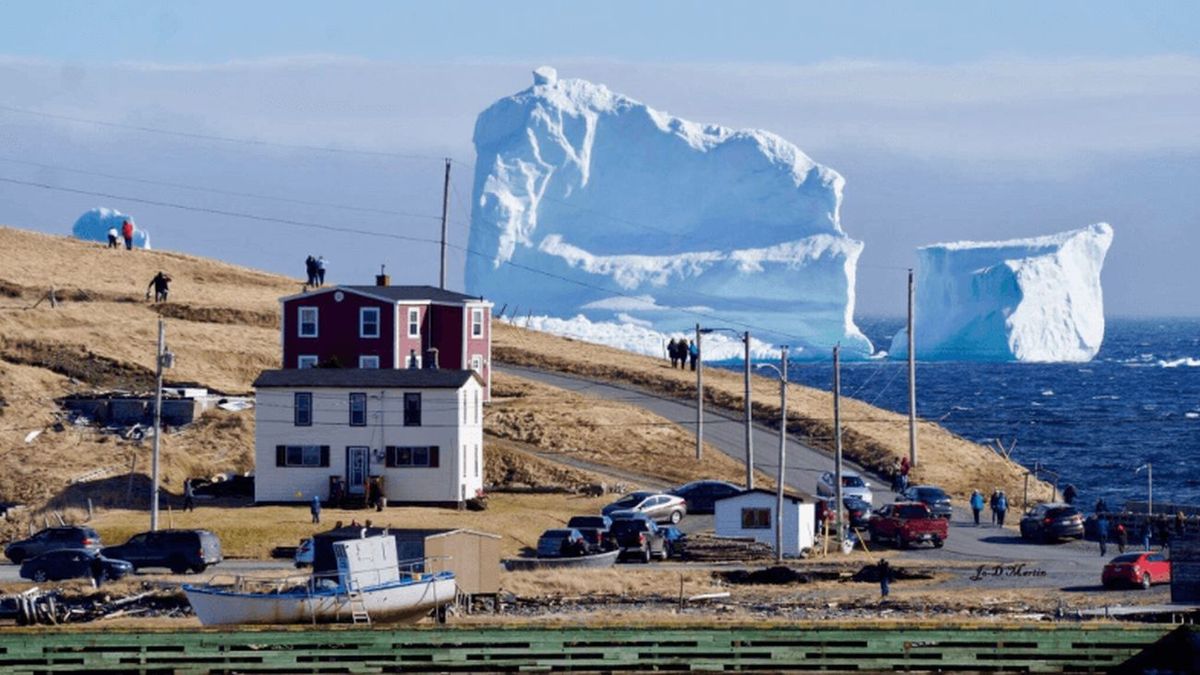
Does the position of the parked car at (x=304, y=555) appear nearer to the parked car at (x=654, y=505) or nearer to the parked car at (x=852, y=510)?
the parked car at (x=654, y=505)

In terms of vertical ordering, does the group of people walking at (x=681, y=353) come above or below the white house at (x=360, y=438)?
above

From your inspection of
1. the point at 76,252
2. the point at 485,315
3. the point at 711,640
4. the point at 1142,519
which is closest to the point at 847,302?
the point at 76,252

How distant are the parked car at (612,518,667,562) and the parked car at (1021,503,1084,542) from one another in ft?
39.7

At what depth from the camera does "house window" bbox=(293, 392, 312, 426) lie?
6412 centimetres

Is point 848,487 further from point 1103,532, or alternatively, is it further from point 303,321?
point 303,321

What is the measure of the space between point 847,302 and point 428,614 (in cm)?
12372

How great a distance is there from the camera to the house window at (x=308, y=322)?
72625 millimetres

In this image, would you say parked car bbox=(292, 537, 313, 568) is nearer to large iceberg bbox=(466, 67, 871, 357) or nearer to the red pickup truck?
the red pickup truck

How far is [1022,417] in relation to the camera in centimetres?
12900

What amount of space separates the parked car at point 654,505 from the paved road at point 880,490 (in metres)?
8.00

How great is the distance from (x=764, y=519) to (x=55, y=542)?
19.9 m

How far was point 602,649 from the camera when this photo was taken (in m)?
33.0

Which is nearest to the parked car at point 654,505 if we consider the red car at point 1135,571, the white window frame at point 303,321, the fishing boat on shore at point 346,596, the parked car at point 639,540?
the parked car at point 639,540

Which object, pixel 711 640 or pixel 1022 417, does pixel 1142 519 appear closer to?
pixel 711 640
